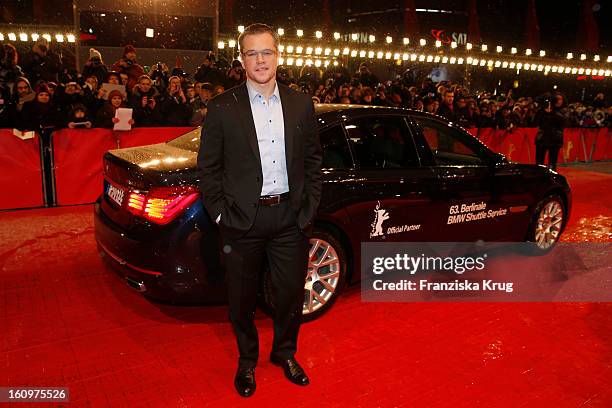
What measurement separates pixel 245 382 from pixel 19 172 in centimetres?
556

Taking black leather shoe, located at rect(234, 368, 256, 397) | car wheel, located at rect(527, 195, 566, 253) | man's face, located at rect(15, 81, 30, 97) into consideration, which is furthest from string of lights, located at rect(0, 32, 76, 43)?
black leather shoe, located at rect(234, 368, 256, 397)

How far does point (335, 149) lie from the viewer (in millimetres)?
4059

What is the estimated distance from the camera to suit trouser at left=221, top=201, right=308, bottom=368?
2.90 metres

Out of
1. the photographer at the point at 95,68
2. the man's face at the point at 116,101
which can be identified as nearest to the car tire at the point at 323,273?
the man's face at the point at 116,101

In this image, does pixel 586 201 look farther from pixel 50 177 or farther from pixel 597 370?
pixel 50 177

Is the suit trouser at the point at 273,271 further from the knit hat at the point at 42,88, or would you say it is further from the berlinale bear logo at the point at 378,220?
the knit hat at the point at 42,88

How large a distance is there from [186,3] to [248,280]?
1360 cm

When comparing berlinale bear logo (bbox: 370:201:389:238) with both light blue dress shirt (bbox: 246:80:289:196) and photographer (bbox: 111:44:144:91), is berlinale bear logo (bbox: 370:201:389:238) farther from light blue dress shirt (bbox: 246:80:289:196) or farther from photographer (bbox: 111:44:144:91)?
photographer (bbox: 111:44:144:91)

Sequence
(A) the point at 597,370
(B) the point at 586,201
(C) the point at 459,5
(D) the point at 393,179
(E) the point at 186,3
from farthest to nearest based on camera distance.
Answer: (C) the point at 459,5
(E) the point at 186,3
(B) the point at 586,201
(D) the point at 393,179
(A) the point at 597,370

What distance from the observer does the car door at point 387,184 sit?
412 cm

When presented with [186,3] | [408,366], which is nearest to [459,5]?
[186,3]

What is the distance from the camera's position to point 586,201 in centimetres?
905

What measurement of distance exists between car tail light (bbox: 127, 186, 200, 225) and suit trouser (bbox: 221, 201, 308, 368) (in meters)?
0.63

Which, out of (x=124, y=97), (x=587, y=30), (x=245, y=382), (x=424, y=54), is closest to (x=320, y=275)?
(x=245, y=382)
